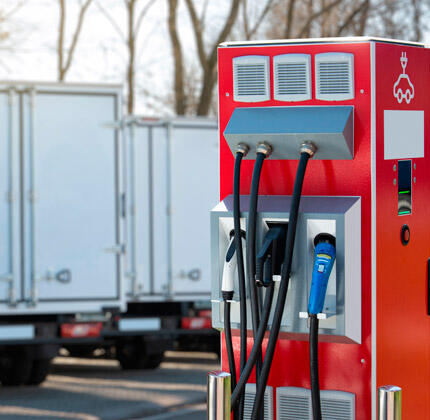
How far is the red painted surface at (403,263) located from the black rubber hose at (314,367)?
0.28 meters

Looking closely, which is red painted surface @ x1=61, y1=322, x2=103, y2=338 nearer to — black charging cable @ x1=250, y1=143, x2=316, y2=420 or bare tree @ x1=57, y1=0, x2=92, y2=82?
black charging cable @ x1=250, y1=143, x2=316, y2=420

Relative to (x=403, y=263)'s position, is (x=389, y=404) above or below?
below

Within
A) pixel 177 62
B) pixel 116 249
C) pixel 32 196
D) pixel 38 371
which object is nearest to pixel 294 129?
pixel 32 196

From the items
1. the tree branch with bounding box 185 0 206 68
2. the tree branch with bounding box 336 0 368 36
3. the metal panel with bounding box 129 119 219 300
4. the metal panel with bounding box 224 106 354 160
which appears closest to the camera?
the metal panel with bounding box 224 106 354 160

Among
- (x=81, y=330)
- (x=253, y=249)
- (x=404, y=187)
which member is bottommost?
(x=81, y=330)

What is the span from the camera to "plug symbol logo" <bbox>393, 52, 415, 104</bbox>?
4602 mm

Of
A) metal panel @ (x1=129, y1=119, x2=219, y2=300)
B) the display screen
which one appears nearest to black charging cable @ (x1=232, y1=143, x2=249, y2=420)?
the display screen

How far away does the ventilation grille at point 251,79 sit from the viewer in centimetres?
461

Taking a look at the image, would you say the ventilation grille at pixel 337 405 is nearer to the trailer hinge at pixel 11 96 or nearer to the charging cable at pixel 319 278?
the charging cable at pixel 319 278

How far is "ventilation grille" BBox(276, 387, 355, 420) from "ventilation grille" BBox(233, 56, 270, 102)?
48.9 inches

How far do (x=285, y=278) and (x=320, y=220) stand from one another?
0.28 metres

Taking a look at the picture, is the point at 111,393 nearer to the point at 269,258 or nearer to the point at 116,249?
the point at 116,249

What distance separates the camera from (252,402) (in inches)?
184

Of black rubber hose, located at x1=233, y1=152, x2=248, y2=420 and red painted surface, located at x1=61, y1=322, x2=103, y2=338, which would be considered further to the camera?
red painted surface, located at x1=61, y1=322, x2=103, y2=338
